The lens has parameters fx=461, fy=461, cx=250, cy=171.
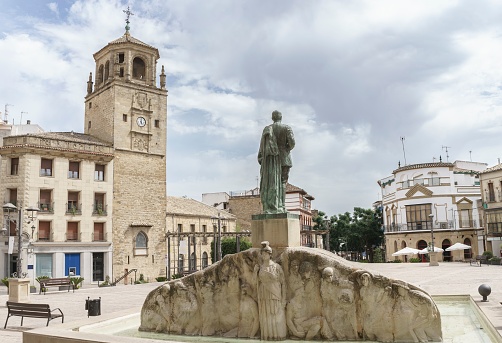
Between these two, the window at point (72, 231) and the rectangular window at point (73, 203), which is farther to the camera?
the rectangular window at point (73, 203)

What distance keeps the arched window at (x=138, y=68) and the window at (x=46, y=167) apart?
1097 centimetres

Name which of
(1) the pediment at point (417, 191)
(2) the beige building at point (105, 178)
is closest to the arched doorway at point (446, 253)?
(1) the pediment at point (417, 191)

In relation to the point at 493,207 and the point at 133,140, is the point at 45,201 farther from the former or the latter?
the point at 493,207

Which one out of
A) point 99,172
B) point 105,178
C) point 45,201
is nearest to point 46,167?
point 45,201

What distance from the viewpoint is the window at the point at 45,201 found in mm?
32906

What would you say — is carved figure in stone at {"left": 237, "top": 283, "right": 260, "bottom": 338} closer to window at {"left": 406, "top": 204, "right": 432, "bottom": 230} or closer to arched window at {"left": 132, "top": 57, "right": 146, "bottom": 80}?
arched window at {"left": 132, "top": 57, "right": 146, "bottom": 80}

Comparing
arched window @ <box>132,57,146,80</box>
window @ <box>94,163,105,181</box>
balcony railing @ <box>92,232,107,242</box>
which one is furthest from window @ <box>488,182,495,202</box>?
window @ <box>94,163,105,181</box>

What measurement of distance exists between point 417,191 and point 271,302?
4879cm

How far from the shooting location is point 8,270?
103 feet

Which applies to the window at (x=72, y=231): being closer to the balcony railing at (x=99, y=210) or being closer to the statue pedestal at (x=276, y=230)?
the balcony railing at (x=99, y=210)

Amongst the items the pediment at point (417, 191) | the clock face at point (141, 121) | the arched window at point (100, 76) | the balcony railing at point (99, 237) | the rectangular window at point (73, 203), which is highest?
the arched window at point (100, 76)

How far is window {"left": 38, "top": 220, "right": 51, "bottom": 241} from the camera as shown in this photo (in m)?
32.5

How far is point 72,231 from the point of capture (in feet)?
112

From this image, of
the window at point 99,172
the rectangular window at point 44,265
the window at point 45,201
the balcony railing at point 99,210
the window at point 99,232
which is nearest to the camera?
the rectangular window at point 44,265
